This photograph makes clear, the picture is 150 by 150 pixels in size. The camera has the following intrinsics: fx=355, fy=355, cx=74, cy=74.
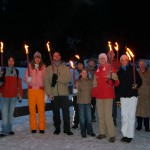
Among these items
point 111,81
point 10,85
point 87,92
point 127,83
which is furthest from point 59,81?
point 127,83

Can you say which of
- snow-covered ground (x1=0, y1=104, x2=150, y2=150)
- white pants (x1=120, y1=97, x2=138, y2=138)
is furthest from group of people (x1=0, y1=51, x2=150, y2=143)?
snow-covered ground (x1=0, y1=104, x2=150, y2=150)

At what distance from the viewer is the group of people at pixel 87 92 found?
7.95 m

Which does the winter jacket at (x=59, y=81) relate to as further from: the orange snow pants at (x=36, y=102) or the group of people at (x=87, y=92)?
the orange snow pants at (x=36, y=102)

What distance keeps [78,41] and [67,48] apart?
1049 millimetres

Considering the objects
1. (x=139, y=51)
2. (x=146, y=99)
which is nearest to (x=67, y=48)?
(x=139, y=51)

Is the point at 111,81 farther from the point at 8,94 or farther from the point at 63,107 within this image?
the point at 8,94

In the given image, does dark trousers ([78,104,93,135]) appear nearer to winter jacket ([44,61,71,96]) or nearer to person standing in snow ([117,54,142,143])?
winter jacket ([44,61,71,96])

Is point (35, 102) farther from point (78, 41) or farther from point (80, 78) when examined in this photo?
point (78, 41)

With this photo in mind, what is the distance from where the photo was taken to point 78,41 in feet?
72.8

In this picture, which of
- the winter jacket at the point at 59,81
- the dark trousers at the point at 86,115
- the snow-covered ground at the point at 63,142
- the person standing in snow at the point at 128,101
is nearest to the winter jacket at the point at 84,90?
the dark trousers at the point at 86,115

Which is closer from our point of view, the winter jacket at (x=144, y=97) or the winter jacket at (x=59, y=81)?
the winter jacket at (x=59, y=81)

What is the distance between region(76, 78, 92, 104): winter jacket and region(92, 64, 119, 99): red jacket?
1.60ft

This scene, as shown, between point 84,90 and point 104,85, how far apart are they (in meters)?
0.80

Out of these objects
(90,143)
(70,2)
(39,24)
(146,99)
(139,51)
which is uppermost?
(70,2)
